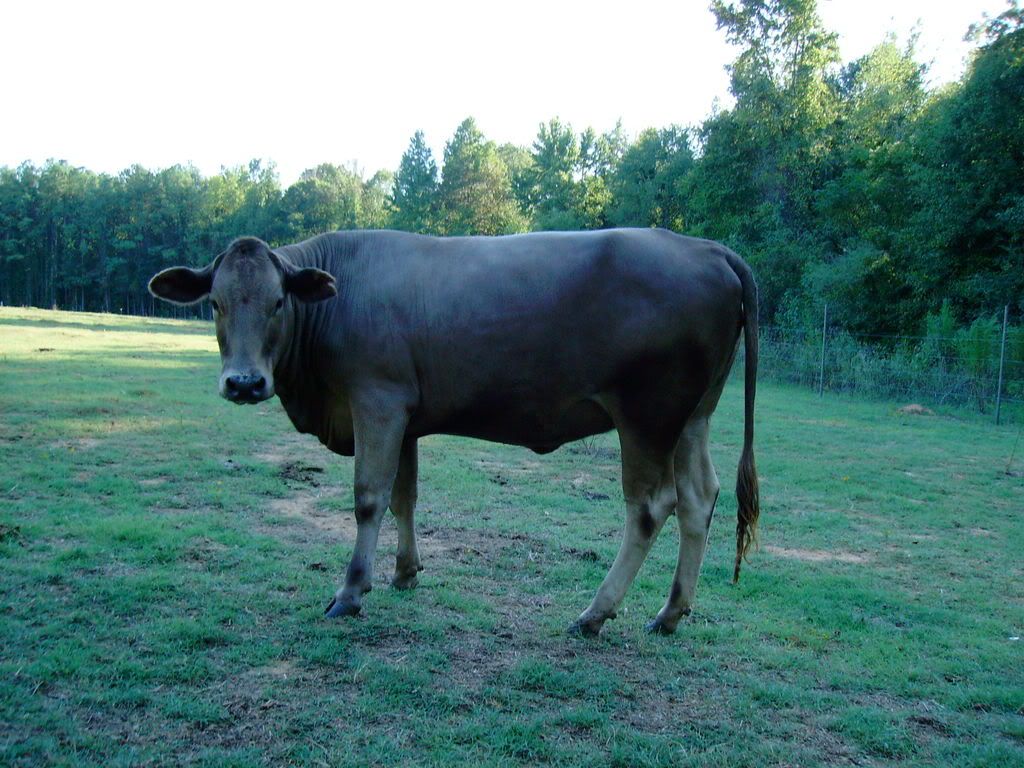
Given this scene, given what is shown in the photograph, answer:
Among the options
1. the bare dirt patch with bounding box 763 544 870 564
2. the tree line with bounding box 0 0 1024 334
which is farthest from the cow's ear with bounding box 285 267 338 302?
the tree line with bounding box 0 0 1024 334

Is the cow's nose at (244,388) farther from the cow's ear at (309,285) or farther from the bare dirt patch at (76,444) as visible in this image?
the bare dirt patch at (76,444)

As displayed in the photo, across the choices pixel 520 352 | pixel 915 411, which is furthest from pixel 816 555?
pixel 915 411

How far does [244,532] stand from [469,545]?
73.1 inches

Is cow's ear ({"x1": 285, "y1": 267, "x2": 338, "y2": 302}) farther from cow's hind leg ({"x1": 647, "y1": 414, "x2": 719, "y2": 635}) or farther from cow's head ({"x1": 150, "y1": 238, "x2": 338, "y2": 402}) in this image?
cow's hind leg ({"x1": 647, "y1": 414, "x2": 719, "y2": 635})

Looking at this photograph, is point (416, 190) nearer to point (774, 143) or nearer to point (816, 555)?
point (774, 143)

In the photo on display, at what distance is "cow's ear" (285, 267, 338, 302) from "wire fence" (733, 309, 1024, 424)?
54.0ft

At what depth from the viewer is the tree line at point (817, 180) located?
76.2 feet

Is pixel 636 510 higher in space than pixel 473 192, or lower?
lower

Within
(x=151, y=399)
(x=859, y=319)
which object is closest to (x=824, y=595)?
(x=151, y=399)

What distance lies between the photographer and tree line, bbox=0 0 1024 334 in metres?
23.2

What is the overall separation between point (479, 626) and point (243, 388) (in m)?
1.99

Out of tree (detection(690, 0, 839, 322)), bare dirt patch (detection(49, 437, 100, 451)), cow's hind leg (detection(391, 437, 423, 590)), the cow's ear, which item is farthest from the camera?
tree (detection(690, 0, 839, 322))

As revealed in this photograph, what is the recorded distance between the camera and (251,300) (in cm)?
474

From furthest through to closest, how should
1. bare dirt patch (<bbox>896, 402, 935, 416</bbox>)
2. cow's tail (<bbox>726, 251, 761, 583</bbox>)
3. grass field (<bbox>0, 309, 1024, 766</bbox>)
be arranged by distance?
bare dirt patch (<bbox>896, 402, 935, 416</bbox>), cow's tail (<bbox>726, 251, 761, 583</bbox>), grass field (<bbox>0, 309, 1024, 766</bbox>)
